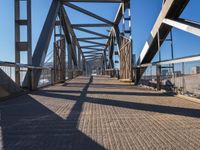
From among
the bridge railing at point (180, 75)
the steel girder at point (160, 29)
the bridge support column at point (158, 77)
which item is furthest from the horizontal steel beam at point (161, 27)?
the bridge support column at point (158, 77)

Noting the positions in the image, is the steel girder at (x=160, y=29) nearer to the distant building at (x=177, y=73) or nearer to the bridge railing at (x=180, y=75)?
the bridge railing at (x=180, y=75)

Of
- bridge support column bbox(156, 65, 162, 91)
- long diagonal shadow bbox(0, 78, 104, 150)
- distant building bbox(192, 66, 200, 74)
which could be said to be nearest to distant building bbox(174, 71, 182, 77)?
distant building bbox(192, 66, 200, 74)

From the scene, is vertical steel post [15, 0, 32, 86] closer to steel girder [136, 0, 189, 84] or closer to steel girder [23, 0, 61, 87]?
steel girder [23, 0, 61, 87]

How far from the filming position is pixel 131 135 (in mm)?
4367

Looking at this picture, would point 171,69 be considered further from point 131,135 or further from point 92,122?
point 131,135

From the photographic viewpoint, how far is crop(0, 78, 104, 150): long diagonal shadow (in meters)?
3.88

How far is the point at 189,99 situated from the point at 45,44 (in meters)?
10.9

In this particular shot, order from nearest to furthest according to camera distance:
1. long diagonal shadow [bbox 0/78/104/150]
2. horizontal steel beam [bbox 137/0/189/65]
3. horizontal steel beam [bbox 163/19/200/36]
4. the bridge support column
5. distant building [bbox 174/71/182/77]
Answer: long diagonal shadow [bbox 0/78/104/150], distant building [bbox 174/71/182/77], horizontal steel beam [bbox 163/19/200/36], the bridge support column, horizontal steel beam [bbox 137/0/189/65]

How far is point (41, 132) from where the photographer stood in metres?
4.62

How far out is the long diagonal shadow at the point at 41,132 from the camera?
3.88 meters

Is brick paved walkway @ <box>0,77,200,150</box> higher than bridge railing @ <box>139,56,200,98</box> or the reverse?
the reverse

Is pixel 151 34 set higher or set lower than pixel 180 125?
higher

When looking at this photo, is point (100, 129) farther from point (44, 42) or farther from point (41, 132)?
point (44, 42)

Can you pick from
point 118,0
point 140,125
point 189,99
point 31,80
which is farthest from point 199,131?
point 118,0
